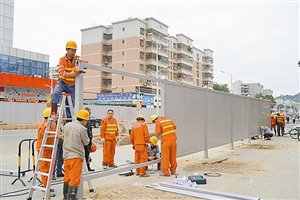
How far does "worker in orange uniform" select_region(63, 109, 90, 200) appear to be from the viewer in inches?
185

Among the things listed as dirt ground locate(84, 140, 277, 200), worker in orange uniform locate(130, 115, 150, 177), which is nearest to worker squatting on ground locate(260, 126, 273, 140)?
dirt ground locate(84, 140, 277, 200)

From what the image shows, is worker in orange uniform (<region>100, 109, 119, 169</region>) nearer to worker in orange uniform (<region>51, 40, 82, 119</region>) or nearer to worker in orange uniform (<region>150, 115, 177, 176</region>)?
worker in orange uniform (<region>150, 115, 177, 176</region>)

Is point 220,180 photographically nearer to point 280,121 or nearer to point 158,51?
point 280,121

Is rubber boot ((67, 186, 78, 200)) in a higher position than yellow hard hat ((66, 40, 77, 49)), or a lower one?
lower

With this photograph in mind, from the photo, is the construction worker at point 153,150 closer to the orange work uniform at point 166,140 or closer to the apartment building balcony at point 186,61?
the orange work uniform at point 166,140

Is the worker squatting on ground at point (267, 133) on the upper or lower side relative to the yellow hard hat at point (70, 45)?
lower

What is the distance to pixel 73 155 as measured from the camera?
4723 millimetres

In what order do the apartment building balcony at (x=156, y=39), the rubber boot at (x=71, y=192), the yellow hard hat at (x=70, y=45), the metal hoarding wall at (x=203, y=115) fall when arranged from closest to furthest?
the rubber boot at (x=71, y=192) < the yellow hard hat at (x=70, y=45) < the metal hoarding wall at (x=203, y=115) < the apartment building balcony at (x=156, y=39)

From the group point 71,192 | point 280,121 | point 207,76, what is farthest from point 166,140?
point 207,76

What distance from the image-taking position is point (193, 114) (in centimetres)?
933

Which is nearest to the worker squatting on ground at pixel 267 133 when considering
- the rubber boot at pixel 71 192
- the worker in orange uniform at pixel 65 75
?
the worker in orange uniform at pixel 65 75

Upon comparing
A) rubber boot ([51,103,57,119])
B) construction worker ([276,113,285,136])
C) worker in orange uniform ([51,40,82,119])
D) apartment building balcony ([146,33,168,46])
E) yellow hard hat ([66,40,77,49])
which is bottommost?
construction worker ([276,113,285,136])

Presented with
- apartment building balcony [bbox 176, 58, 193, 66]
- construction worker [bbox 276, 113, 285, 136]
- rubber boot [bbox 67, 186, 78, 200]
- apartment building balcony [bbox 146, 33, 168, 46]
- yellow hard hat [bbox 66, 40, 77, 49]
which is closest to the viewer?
rubber boot [bbox 67, 186, 78, 200]

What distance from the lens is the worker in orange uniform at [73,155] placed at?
4.71 metres
